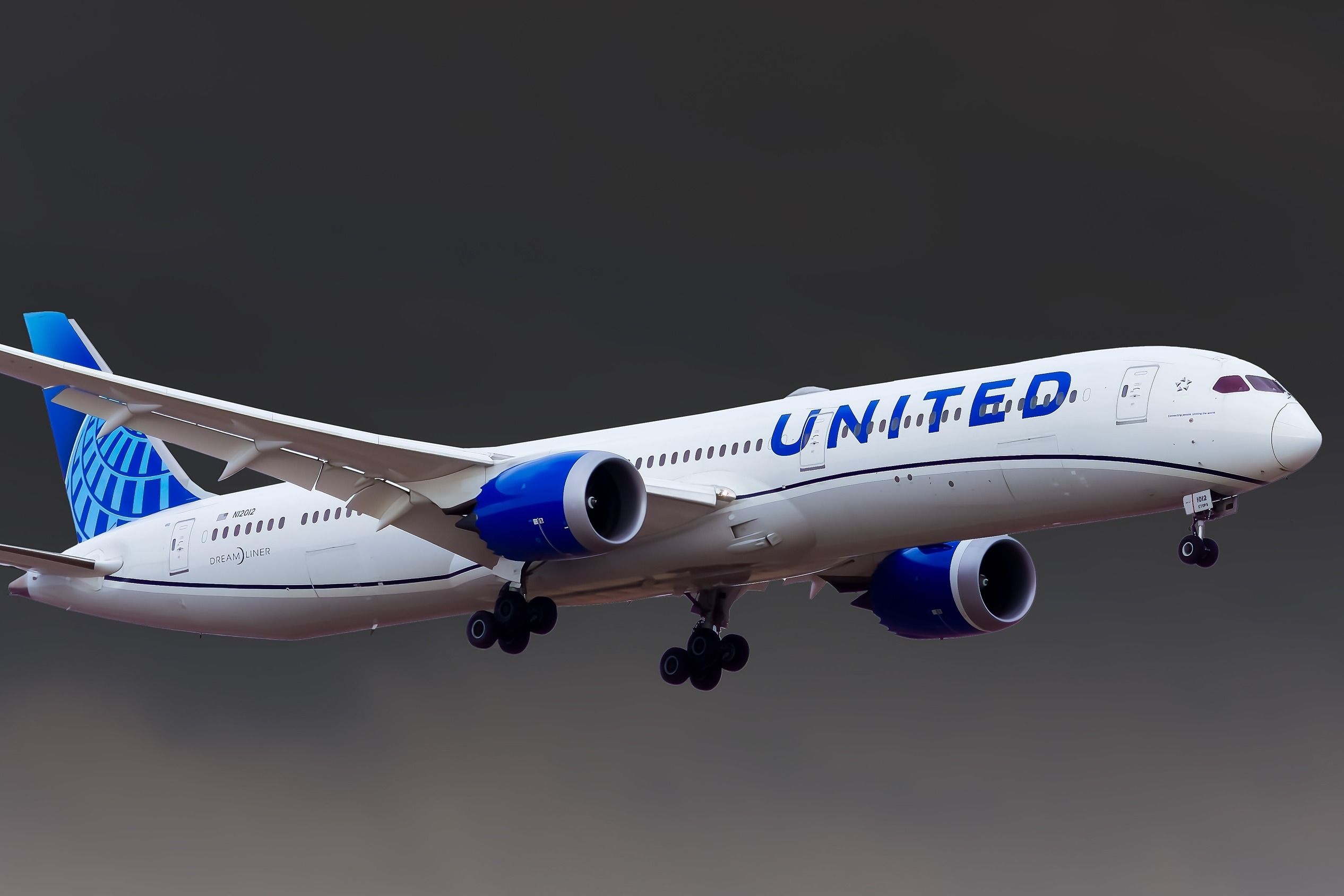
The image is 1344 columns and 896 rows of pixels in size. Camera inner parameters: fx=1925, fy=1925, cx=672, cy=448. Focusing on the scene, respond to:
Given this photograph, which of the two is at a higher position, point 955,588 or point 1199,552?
point 955,588

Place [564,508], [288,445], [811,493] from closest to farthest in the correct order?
[564,508]
[811,493]
[288,445]

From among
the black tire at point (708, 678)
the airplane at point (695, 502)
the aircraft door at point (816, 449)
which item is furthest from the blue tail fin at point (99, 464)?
the aircraft door at point (816, 449)

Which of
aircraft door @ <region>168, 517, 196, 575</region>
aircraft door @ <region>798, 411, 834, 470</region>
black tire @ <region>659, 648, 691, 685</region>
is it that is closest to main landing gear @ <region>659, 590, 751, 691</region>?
black tire @ <region>659, 648, 691, 685</region>

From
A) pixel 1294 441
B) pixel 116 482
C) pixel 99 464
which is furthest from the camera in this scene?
pixel 99 464

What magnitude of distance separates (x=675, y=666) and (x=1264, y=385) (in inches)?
590

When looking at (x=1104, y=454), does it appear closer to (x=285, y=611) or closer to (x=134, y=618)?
(x=285, y=611)

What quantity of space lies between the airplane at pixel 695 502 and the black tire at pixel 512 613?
1.7 inches

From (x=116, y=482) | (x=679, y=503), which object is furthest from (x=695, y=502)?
(x=116, y=482)

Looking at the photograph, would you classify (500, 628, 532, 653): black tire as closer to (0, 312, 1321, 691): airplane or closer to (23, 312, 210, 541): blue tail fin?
(0, 312, 1321, 691): airplane

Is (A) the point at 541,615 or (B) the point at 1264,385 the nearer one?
(B) the point at 1264,385

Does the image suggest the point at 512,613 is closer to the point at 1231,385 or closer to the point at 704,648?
the point at 704,648

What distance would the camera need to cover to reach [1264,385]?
3164 cm

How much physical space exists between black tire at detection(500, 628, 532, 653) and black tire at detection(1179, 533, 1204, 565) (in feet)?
41.8

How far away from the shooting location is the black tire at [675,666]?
136 ft
